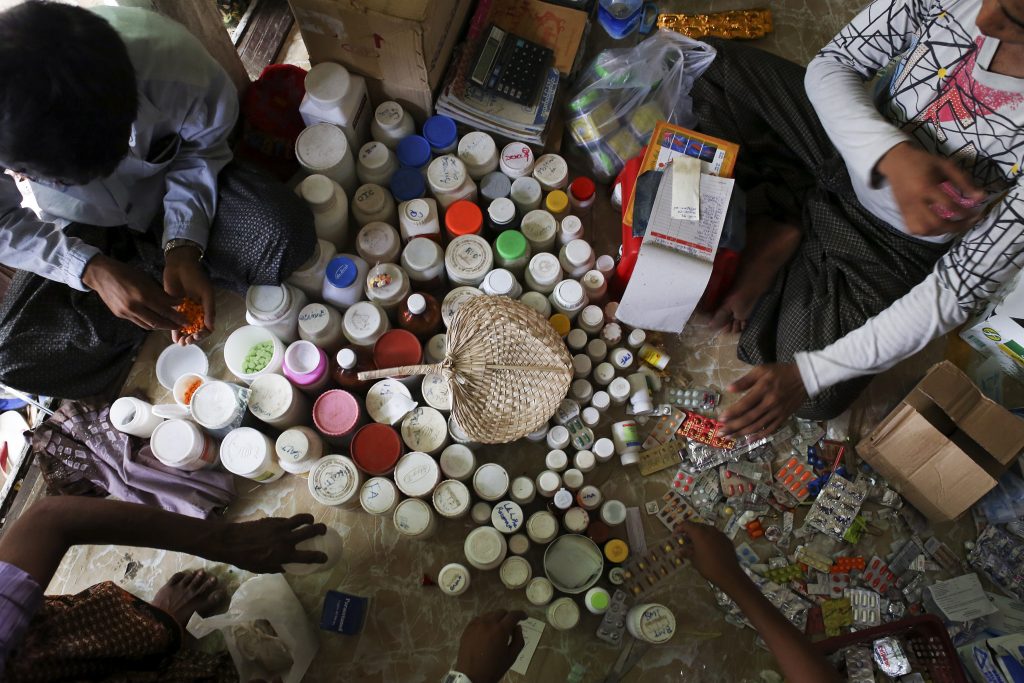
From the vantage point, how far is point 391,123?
5.31 feet

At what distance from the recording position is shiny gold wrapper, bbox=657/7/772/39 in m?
1.94

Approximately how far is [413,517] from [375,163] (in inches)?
34.2

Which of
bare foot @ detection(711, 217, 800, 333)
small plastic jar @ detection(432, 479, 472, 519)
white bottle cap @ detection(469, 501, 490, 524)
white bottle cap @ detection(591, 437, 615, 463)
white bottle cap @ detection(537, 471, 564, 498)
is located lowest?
white bottle cap @ detection(469, 501, 490, 524)

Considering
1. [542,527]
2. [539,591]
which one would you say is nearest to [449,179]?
[542,527]

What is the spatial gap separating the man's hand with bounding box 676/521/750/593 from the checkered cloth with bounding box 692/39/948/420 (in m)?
0.39

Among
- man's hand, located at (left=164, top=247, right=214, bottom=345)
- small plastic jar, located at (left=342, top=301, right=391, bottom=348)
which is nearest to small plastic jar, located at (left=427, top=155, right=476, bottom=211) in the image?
small plastic jar, located at (left=342, top=301, right=391, bottom=348)

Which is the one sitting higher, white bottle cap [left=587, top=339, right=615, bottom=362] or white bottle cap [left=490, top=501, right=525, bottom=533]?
white bottle cap [left=587, top=339, right=615, bottom=362]

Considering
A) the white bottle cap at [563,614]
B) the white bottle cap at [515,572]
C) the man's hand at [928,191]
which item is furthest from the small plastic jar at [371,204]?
the man's hand at [928,191]

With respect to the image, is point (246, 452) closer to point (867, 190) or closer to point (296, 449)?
point (296, 449)

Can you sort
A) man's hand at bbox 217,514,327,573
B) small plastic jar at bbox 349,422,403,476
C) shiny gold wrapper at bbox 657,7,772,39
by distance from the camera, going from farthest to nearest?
shiny gold wrapper at bbox 657,7,772,39 < small plastic jar at bbox 349,422,403,476 < man's hand at bbox 217,514,327,573

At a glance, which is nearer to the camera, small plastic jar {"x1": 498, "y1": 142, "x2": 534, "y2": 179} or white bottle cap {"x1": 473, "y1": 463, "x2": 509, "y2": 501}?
white bottle cap {"x1": 473, "y1": 463, "x2": 509, "y2": 501}

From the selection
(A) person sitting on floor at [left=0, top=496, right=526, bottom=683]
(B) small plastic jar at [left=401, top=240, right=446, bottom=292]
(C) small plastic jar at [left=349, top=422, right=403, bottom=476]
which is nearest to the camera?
(A) person sitting on floor at [left=0, top=496, right=526, bottom=683]

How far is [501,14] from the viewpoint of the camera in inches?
68.4

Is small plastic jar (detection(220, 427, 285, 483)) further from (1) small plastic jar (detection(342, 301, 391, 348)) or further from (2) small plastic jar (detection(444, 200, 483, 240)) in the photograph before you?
(2) small plastic jar (detection(444, 200, 483, 240))
